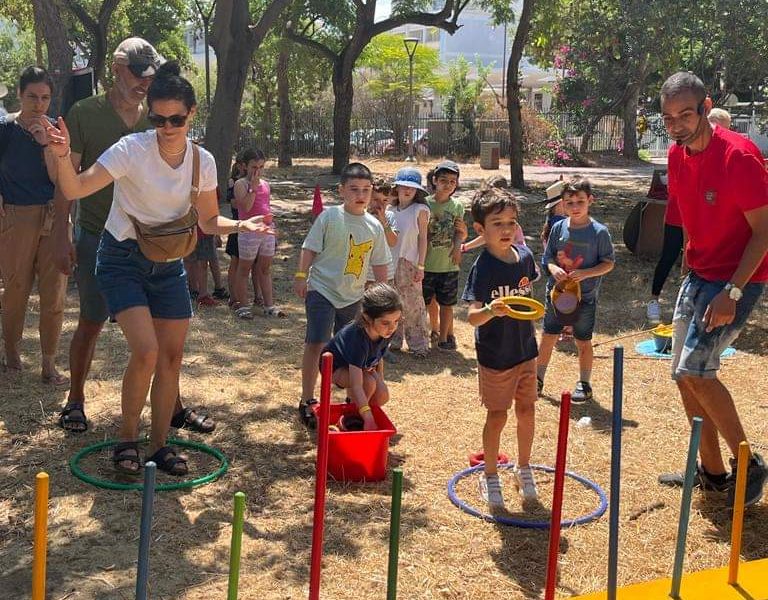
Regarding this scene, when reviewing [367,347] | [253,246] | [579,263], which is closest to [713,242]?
[367,347]

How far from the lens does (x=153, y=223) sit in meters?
4.55

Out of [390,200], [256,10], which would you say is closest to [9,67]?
[256,10]

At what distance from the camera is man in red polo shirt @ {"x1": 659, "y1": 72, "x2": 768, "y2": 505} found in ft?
14.0

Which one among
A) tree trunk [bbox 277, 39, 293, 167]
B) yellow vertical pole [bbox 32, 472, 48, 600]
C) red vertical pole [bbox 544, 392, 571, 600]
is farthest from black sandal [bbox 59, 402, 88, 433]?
tree trunk [bbox 277, 39, 293, 167]

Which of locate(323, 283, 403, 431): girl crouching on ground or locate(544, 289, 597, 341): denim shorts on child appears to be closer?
locate(323, 283, 403, 431): girl crouching on ground

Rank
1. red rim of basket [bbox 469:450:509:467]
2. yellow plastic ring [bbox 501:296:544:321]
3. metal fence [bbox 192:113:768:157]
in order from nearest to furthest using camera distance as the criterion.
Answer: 1. yellow plastic ring [bbox 501:296:544:321]
2. red rim of basket [bbox 469:450:509:467]
3. metal fence [bbox 192:113:768:157]

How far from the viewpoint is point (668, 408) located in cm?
649

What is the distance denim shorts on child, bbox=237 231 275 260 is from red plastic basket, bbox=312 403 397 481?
4.14 metres

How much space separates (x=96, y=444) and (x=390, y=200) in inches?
129

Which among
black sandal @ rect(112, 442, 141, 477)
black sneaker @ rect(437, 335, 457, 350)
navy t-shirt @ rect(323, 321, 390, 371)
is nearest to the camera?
black sandal @ rect(112, 442, 141, 477)

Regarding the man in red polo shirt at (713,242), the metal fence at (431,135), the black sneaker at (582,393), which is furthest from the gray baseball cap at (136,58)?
the metal fence at (431,135)

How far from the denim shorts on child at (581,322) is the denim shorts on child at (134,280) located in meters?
2.82

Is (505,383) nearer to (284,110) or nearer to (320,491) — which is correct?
(320,491)

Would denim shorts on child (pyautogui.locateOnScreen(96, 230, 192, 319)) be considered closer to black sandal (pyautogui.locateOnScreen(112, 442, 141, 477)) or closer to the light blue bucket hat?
black sandal (pyautogui.locateOnScreen(112, 442, 141, 477))
